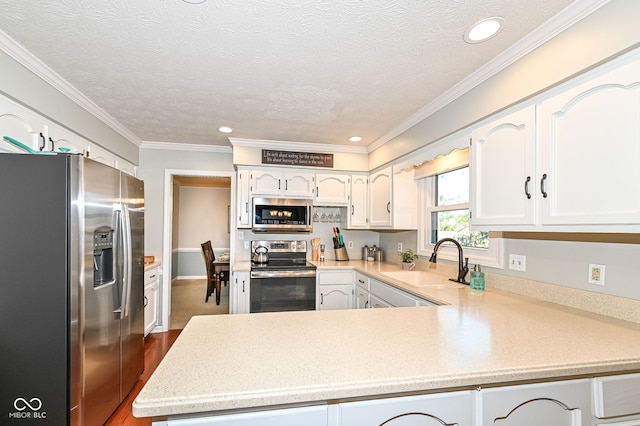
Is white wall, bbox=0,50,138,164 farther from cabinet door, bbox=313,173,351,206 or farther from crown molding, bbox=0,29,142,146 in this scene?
cabinet door, bbox=313,173,351,206

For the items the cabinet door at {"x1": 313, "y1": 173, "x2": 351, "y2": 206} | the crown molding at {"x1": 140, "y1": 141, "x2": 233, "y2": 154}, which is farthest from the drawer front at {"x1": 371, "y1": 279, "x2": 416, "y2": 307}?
the crown molding at {"x1": 140, "y1": 141, "x2": 233, "y2": 154}

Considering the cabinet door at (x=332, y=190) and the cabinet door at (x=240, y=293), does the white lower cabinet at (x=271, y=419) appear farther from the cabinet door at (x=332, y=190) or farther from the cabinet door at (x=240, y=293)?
the cabinet door at (x=332, y=190)

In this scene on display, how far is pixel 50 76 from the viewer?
198 cm

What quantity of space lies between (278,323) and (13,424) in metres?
1.48

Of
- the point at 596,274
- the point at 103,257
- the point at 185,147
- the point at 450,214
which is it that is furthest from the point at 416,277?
the point at 185,147

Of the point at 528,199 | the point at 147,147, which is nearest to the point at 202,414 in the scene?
the point at 528,199

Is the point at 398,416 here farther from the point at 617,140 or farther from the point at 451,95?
the point at 451,95

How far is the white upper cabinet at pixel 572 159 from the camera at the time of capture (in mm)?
1116

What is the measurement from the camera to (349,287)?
346 centimetres

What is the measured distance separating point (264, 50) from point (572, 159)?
159 centimetres

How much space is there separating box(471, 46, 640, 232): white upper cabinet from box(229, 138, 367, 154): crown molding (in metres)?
2.10

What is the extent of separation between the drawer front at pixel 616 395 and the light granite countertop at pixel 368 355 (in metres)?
0.05

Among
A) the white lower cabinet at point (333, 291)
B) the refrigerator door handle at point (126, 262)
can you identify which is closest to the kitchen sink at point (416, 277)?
the white lower cabinet at point (333, 291)

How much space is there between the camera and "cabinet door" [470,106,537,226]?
1.51 meters
